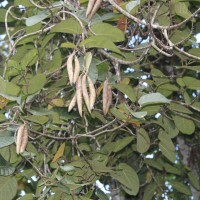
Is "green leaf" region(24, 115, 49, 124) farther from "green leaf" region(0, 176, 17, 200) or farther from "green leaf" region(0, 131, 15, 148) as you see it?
"green leaf" region(0, 176, 17, 200)

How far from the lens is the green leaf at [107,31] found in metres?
1.17

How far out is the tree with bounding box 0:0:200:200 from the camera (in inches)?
46.4

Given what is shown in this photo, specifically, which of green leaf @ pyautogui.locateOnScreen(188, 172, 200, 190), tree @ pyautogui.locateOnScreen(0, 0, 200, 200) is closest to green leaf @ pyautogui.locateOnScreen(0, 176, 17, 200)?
tree @ pyautogui.locateOnScreen(0, 0, 200, 200)

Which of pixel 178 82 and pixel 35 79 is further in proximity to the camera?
pixel 178 82

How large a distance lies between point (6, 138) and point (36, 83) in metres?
0.16

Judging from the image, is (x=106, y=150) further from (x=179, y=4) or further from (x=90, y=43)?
(x=90, y=43)

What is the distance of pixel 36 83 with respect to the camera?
1.24 meters

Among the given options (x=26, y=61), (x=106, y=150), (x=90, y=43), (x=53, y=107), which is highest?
(x=90, y=43)

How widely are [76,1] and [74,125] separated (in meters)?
0.40

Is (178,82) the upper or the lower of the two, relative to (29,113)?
lower

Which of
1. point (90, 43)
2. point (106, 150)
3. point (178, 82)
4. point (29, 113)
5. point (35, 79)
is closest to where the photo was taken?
point (90, 43)

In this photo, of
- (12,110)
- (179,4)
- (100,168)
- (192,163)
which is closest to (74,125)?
(100,168)

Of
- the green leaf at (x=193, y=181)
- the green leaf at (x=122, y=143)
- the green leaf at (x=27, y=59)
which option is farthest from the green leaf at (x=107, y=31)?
the green leaf at (x=193, y=181)

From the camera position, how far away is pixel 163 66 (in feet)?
8.36
